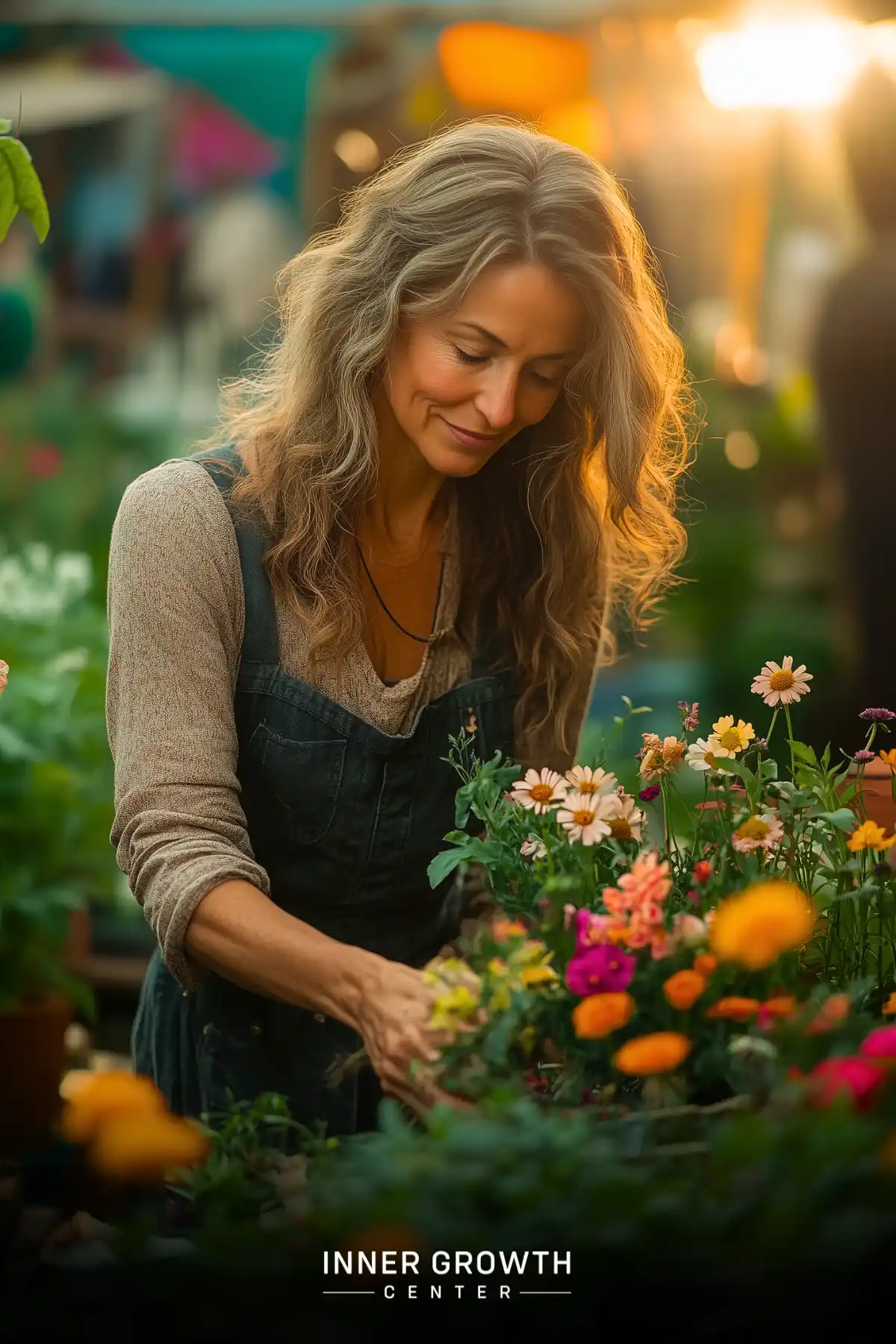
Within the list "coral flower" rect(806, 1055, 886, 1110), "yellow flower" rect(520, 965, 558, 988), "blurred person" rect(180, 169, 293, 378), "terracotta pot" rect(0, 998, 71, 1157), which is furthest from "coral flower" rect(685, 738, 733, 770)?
"blurred person" rect(180, 169, 293, 378)

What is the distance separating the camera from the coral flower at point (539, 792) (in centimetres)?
97

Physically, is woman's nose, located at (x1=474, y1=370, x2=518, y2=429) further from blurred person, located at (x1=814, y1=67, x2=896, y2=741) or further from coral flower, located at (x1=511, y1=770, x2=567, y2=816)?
blurred person, located at (x1=814, y1=67, x2=896, y2=741)

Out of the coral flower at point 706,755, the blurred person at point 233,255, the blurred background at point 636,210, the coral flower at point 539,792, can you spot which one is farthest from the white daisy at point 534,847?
the blurred person at point 233,255

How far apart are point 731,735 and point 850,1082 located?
40 centimetres

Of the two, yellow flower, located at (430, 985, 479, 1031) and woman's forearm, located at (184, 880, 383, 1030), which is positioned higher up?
woman's forearm, located at (184, 880, 383, 1030)

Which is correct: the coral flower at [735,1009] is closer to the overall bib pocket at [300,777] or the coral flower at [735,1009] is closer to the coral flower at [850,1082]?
the coral flower at [850,1082]

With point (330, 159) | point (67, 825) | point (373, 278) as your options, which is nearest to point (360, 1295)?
point (373, 278)

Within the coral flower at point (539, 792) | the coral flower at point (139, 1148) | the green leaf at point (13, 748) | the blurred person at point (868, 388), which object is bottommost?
the coral flower at point (139, 1148)

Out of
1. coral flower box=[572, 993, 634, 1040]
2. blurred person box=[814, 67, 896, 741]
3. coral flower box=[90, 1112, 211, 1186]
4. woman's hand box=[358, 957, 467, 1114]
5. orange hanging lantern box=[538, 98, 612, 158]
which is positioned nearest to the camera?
coral flower box=[90, 1112, 211, 1186]

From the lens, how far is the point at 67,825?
246 cm

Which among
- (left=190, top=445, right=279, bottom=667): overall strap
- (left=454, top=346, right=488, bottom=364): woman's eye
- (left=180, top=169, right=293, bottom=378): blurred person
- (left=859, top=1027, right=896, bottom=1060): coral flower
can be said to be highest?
(left=180, top=169, right=293, bottom=378): blurred person

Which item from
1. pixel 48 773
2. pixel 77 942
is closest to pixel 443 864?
pixel 48 773

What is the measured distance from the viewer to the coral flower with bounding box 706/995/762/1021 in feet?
2.56

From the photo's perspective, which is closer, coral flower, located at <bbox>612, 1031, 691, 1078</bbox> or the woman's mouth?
coral flower, located at <bbox>612, 1031, 691, 1078</bbox>
